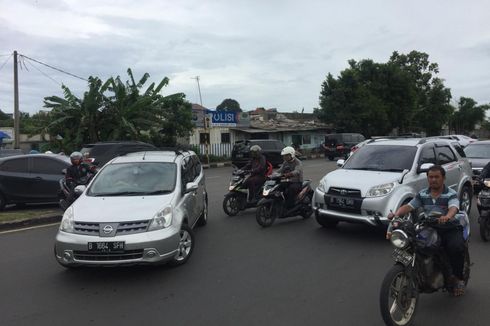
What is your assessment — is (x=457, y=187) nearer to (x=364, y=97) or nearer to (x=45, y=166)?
(x=45, y=166)

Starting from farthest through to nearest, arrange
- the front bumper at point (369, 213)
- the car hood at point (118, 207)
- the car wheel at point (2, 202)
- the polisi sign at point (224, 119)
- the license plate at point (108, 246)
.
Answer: the polisi sign at point (224, 119) < the car wheel at point (2, 202) < the front bumper at point (369, 213) < the car hood at point (118, 207) < the license plate at point (108, 246)

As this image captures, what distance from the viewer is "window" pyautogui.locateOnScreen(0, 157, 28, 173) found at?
11625 mm

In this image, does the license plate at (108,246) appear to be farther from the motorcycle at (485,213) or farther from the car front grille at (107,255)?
the motorcycle at (485,213)

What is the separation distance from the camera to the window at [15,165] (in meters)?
11.6

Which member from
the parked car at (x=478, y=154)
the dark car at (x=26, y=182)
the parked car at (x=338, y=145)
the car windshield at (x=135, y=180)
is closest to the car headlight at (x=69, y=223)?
the car windshield at (x=135, y=180)

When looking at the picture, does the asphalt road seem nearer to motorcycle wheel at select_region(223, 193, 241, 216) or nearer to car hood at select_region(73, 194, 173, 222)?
car hood at select_region(73, 194, 173, 222)

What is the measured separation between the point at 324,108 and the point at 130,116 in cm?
2273

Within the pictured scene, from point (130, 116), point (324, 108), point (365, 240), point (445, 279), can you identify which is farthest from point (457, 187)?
point (324, 108)

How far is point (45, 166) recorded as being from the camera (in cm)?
1181

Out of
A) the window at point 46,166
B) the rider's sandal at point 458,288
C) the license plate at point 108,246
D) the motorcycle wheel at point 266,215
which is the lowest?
the rider's sandal at point 458,288

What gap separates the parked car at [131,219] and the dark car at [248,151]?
58.8 ft

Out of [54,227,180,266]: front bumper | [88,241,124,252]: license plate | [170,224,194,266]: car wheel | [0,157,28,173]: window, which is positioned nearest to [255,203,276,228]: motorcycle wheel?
[170,224,194,266]: car wheel

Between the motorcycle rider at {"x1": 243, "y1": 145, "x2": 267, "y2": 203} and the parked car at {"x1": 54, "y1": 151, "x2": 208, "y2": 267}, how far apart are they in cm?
281

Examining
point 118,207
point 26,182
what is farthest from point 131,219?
point 26,182
